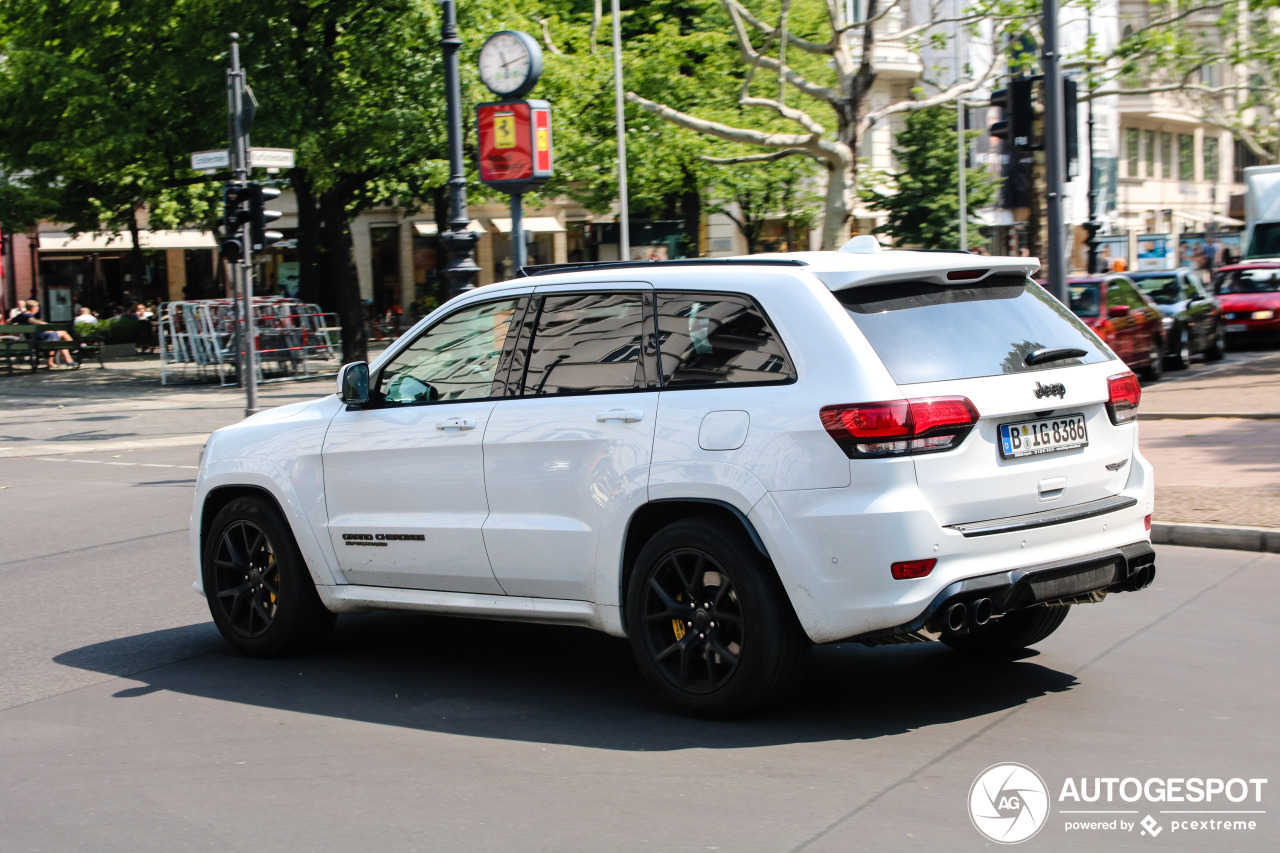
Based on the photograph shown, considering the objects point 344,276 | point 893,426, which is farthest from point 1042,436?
point 344,276

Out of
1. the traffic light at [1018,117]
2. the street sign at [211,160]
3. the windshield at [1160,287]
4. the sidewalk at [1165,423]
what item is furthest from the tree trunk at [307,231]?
the traffic light at [1018,117]

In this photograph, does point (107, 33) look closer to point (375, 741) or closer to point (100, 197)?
point (100, 197)

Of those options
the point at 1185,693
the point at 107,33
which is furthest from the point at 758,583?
the point at 107,33

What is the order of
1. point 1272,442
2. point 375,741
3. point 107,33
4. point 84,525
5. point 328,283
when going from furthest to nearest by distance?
point 328,283
point 107,33
point 1272,442
point 84,525
point 375,741

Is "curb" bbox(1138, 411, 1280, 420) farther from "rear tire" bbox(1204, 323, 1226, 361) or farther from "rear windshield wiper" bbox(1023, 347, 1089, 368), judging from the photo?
"rear windshield wiper" bbox(1023, 347, 1089, 368)

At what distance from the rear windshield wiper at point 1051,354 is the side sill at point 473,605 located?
181 centimetres

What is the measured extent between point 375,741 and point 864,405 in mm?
2174

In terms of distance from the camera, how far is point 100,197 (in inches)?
1405

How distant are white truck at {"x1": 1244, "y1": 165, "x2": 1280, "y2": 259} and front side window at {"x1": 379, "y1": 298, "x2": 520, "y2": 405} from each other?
2916 centimetres

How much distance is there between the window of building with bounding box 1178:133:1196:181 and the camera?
6538 cm

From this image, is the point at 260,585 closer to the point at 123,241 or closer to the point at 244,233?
the point at 244,233

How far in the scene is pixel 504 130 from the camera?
15.8m

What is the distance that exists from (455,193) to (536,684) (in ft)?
34.0

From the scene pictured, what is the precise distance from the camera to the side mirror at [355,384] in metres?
6.43
